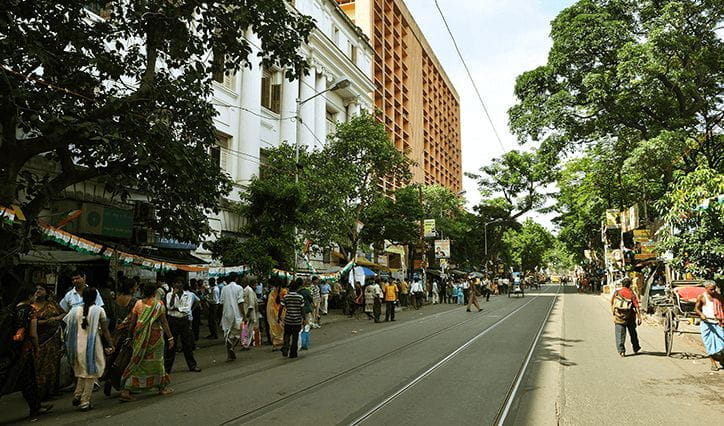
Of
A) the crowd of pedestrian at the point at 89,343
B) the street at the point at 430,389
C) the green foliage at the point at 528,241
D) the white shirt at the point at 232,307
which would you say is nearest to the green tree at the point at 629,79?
the street at the point at 430,389

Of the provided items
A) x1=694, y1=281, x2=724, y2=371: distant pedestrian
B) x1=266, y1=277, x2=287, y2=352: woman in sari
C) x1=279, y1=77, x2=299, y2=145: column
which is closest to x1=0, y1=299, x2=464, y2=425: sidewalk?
x1=266, y1=277, x2=287, y2=352: woman in sari

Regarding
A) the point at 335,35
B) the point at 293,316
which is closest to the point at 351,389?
the point at 293,316

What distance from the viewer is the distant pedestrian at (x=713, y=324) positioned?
30.1ft

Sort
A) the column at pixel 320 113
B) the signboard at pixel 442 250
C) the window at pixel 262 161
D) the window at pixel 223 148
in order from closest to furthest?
the window at pixel 223 148 < the window at pixel 262 161 < the column at pixel 320 113 < the signboard at pixel 442 250

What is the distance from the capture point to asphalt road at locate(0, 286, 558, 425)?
6246mm

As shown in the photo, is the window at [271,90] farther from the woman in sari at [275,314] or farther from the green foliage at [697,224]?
the green foliage at [697,224]

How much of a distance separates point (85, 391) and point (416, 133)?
52995mm

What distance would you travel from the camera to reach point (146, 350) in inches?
295

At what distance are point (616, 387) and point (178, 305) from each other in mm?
7688

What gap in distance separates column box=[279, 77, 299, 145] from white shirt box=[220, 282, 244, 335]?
15597 millimetres

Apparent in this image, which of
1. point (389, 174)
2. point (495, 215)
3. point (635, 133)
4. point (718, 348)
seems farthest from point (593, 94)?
point (495, 215)

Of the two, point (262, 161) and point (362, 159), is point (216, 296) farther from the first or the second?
point (362, 159)

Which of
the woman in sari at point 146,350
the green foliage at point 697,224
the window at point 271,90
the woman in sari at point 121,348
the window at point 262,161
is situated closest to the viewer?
the woman in sari at point 146,350

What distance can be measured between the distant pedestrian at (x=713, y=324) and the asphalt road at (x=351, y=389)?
10.8 feet
